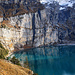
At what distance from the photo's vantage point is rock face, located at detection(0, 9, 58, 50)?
67775 mm

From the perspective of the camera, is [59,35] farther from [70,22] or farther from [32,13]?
[32,13]

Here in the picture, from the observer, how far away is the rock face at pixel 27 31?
222 ft

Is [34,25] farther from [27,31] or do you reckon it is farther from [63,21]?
[63,21]

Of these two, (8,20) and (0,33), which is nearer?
(0,33)

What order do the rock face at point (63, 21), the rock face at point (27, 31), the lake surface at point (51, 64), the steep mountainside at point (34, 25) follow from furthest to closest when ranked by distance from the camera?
1. the rock face at point (63, 21)
2. the steep mountainside at point (34, 25)
3. the rock face at point (27, 31)
4. the lake surface at point (51, 64)

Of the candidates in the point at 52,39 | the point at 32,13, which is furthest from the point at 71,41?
the point at 32,13

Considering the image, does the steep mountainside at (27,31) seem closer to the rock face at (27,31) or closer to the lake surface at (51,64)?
the rock face at (27,31)

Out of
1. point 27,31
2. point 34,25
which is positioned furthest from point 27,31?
point 34,25

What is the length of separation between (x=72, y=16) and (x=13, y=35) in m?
91.6

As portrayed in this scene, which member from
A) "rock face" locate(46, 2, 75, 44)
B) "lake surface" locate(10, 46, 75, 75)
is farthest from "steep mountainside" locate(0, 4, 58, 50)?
"lake surface" locate(10, 46, 75, 75)

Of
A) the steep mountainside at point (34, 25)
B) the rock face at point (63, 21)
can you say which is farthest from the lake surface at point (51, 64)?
the rock face at point (63, 21)

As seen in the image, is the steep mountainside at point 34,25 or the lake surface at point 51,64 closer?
the lake surface at point 51,64

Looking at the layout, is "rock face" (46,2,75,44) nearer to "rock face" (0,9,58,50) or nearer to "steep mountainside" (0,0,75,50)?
"steep mountainside" (0,0,75,50)

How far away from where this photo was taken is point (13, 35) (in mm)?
73875
